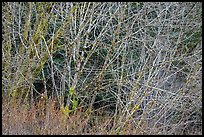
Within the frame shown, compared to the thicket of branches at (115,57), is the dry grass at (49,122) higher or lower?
lower

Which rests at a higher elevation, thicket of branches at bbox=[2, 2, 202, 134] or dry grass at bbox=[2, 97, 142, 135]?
thicket of branches at bbox=[2, 2, 202, 134]

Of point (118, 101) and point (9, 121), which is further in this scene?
point (118, 101)

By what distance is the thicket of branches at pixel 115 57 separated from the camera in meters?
6.36

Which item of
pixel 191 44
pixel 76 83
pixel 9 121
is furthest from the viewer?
pixel 191 44

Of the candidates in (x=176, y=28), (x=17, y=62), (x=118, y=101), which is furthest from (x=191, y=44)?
(x=17, y=62)

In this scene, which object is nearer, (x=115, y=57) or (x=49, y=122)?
(x=49, y=122)

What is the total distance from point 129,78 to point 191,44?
1.34m

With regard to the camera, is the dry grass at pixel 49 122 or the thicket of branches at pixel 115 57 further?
the thicket of branches at pixel 115 57

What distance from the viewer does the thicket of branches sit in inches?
251

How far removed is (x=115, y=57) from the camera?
21.5ft

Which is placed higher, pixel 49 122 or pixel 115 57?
pixel 115 57

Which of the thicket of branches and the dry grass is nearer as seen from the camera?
the dry grass

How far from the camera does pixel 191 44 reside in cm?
678

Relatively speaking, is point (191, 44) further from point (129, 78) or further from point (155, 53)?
point (129, 78)
